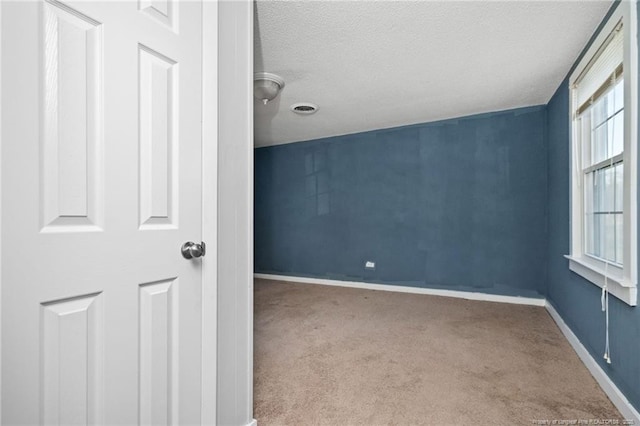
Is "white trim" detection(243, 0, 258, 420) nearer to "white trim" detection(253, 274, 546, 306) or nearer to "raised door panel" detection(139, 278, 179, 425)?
"raised door panel" detection(139, 278, 179, 425)

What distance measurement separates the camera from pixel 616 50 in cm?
189

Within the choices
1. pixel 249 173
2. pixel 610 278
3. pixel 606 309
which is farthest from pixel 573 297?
A: pixel 249 173

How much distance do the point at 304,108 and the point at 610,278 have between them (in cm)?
292

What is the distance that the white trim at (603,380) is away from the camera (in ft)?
5.16

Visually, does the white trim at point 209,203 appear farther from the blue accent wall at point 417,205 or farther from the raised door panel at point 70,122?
the blue accent wall at point 417,205

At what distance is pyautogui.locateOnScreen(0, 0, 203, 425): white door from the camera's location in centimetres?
80

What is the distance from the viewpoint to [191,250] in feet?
3.85

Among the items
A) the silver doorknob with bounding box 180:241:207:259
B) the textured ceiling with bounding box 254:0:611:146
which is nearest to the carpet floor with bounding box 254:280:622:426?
the silver doorknob with bounding box 180:241:207:259

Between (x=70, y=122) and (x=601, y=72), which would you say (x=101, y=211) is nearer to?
(x=70, y=122)

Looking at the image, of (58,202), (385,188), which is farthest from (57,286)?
(385,188)

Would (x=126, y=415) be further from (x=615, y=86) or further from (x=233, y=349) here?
(x=615, y=86)

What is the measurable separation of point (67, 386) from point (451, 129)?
4.11 meters

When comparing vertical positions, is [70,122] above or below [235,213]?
above

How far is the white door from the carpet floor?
809 millimetres
